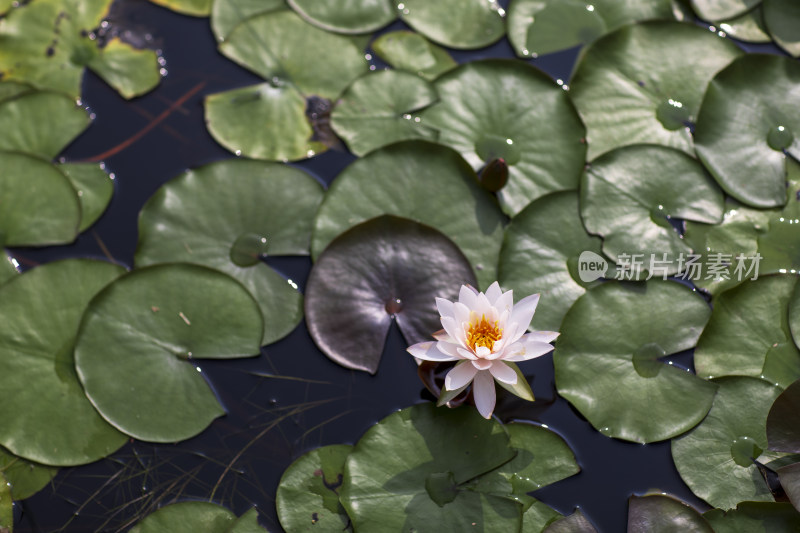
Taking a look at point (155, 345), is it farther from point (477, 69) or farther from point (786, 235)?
point (786, 235)

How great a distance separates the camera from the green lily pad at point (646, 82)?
8.84 ft

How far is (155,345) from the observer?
2324mm

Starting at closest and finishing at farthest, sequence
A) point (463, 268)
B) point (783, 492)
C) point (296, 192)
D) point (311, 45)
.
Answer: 1. point (783, 492)
2. point (463, 268)
3. point (296, 192)
4. point (311, 45)

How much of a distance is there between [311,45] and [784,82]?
82.1 inches

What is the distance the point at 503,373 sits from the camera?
1990mm

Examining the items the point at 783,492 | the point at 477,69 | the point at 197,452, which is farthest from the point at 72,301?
the point at 783,492

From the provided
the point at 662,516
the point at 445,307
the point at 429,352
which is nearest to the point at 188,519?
the point at 429,352

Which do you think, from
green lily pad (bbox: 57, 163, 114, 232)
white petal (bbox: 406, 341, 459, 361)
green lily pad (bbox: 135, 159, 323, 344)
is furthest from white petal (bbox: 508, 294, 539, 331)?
green lily pad (bbox: 57, 163, 114, 232)

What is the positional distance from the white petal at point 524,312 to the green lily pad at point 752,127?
3.57 ft

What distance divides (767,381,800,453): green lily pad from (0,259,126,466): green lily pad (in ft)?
7.14

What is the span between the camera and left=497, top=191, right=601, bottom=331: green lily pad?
2.38 m

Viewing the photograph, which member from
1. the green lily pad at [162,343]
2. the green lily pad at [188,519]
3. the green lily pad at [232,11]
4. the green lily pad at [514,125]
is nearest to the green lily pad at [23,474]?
the green lily pad at [162,343]

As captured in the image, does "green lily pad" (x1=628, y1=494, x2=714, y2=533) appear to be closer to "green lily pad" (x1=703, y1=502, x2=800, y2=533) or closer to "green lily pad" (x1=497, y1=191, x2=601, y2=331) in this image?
"green lily pad" (x1=703, y1=502, x2=800, y2=533)

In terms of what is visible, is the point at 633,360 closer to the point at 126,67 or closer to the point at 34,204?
the point at 34,204
